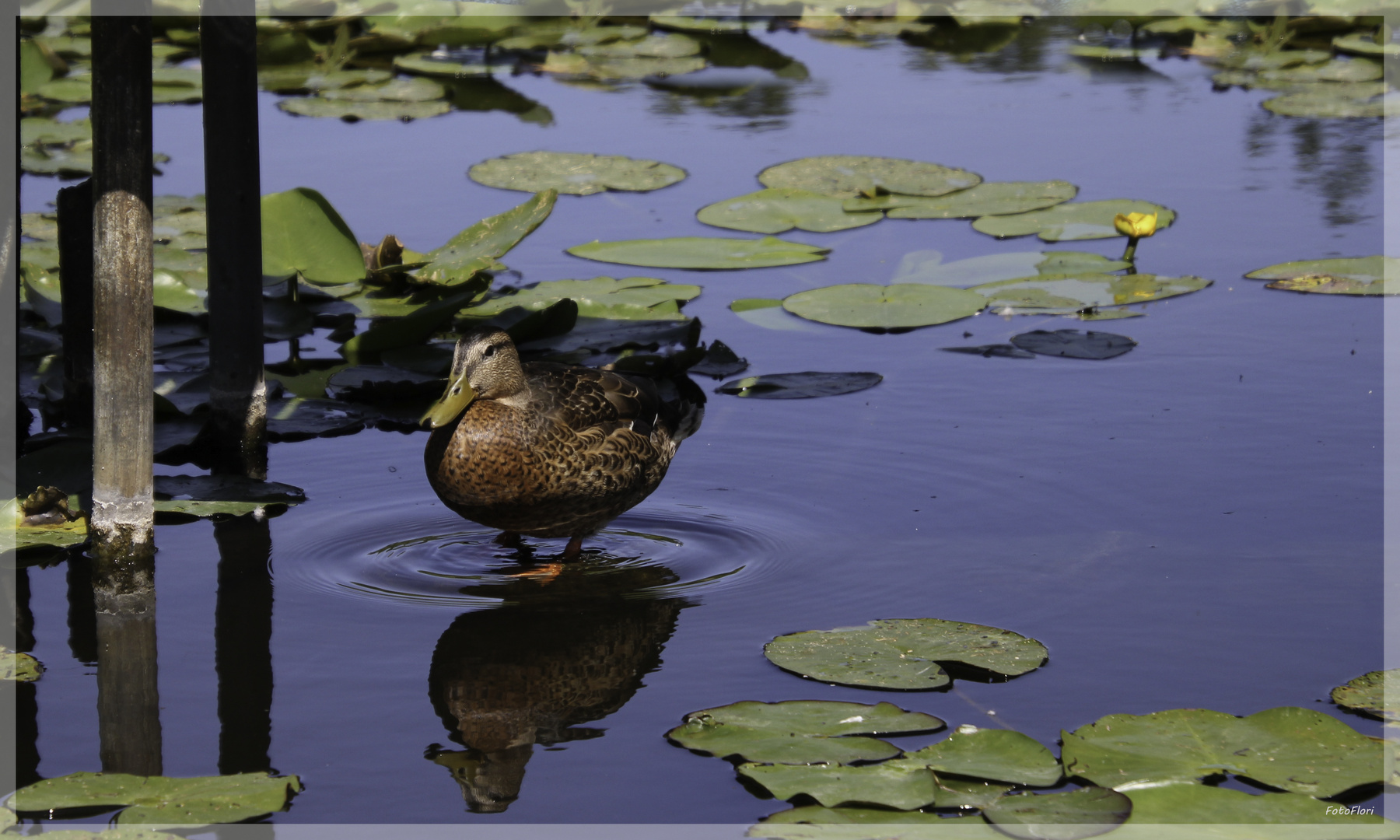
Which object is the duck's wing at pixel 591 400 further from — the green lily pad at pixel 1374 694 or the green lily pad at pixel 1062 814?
the green lily pad at pixel 1374 694

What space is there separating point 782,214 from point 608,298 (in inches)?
60.9

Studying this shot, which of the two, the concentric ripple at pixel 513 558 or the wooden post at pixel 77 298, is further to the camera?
the wooden post at pixel 77 298

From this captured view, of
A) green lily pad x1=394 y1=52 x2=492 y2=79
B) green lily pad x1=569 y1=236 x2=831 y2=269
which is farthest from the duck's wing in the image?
green lily pad x1=394 y1=52 x2=492 y2=79

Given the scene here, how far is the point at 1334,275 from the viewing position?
6605mm

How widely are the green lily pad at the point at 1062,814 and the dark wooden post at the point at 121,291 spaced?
95.3 inches

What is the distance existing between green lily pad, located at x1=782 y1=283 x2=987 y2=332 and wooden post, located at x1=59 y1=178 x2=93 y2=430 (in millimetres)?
2736

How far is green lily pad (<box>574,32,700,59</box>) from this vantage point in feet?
40.2

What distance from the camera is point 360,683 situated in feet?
11.6

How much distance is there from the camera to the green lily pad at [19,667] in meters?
3.50

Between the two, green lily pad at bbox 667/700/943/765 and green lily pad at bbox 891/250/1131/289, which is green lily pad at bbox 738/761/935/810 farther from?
green lily pad at bbox 891/250/1131/289

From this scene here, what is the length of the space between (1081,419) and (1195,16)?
8.91m

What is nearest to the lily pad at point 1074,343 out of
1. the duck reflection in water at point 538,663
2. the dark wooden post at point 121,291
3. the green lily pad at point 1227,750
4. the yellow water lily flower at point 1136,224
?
the yellow water lily flower at point 1136,224

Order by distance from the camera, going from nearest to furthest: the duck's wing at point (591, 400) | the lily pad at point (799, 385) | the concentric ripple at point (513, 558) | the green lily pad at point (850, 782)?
the green lily pad at point (850, 782) → the concentric ripple at point (513, 558) → the duck's wing at point (591, 400) → the lily pad at point (799, 385)

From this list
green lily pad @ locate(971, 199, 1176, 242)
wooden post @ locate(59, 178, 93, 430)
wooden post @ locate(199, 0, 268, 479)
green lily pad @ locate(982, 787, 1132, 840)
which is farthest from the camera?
green lily pad @ locate(971, 199, 1176, 242)
